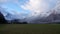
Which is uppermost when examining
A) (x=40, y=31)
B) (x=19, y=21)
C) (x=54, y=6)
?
(x=54, y=6)

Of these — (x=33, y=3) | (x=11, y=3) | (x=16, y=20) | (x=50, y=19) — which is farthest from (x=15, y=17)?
(x=50, y=19)

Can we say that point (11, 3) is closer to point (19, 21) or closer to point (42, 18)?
point (19, 21)

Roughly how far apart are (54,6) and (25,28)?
630 millimetres

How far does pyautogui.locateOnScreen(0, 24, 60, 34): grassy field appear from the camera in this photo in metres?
1.72

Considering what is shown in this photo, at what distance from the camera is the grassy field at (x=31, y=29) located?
67.7 inches

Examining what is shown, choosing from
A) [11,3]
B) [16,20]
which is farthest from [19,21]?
[11,3]

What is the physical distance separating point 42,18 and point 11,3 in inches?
23.6

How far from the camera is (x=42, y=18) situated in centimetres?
172

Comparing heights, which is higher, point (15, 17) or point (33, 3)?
point (33, 3)

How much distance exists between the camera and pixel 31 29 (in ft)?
5.70

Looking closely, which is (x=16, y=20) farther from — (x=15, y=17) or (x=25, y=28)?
(x=25, y=28)

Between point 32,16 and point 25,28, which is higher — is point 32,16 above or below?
above

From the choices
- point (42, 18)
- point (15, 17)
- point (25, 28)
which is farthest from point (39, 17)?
point (15, 17)

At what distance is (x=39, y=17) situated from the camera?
1723mm
